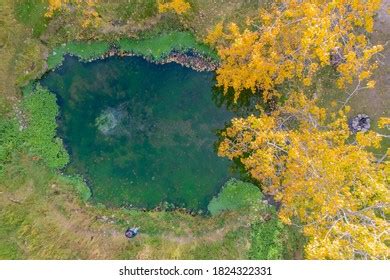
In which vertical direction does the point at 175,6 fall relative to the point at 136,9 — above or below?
below

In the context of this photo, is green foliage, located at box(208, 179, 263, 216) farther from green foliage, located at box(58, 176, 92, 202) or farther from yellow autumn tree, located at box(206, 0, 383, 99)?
green foliage, located at box(58, 176, 92, 202)

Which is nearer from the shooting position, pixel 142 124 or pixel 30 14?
pixel 30 14

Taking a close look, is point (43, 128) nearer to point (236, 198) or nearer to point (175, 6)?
point (175, 6)

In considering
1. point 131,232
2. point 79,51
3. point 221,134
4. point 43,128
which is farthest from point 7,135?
point 221,134

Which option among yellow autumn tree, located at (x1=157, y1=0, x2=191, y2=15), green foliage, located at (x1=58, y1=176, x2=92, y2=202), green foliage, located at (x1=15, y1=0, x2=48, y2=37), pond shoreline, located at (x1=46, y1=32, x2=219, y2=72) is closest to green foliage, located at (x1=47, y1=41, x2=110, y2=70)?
pond shoreline, located at (x1=46, y1=32, x2=219, y2=72)

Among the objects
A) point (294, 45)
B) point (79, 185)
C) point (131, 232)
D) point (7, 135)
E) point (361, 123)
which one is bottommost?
point (131, 232)

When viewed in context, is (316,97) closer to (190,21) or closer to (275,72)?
(275,72)

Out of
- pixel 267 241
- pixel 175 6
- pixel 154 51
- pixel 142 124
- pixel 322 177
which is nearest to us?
pixel 322 177
